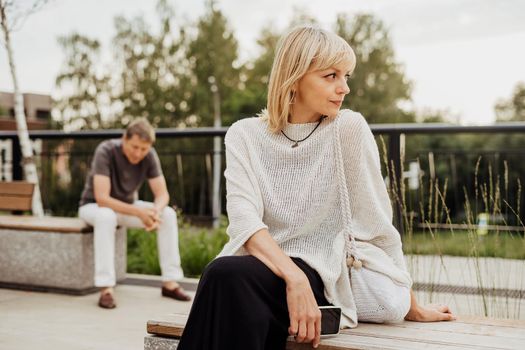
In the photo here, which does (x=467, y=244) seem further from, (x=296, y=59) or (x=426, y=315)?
(x=296, y=59)

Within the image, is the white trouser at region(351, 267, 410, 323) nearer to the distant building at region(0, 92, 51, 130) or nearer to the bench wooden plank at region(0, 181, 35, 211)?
the bench wooden plank at region(0, 181, 35, 211)

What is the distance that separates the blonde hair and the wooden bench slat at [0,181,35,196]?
345 cm

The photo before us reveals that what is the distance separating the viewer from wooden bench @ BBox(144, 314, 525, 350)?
1.69 metres

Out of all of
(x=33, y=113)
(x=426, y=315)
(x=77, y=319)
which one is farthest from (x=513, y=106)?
(x=426, y=315)

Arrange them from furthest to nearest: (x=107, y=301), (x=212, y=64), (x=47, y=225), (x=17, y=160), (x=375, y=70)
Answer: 1. (x=375, y=70)
2. (x=212, y=64)
3. (x=17, y=160)
4. (x=47, y=225)
5. (x=107, y=301)

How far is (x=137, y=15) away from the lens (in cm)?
3391

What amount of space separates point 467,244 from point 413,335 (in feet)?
5.33

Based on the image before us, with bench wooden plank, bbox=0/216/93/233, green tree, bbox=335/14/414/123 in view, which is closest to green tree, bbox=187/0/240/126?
green tree, bbox=335/14/414/123

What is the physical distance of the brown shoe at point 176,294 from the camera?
404cm

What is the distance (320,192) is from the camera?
75.3 inches

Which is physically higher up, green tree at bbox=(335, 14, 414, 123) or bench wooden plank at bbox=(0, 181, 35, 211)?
green tree at bbox=(335, 14, 414, 123)

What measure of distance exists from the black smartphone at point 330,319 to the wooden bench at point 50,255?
9.03 feet

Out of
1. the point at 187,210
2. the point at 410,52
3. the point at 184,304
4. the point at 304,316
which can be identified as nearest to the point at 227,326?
the point at 304,316

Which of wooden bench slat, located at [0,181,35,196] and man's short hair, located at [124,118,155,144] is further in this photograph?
wooden bench slat, located at [0,181,35,196]
